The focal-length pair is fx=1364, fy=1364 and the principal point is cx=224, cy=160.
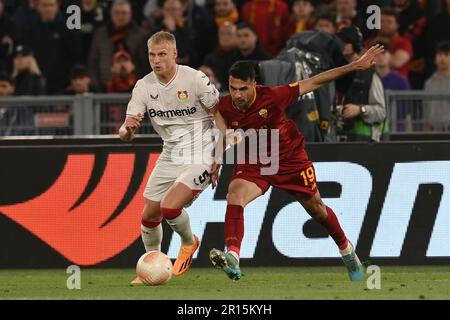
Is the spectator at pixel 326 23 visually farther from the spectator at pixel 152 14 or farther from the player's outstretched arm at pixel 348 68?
the player's outstretched arm at pixel 348 68

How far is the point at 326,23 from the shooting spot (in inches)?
683

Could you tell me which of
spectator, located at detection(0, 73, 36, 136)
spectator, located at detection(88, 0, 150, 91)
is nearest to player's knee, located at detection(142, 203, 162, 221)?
spectator, located at detection(0, 73, 36, 136)

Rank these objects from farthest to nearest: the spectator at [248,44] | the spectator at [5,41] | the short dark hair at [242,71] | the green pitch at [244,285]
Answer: the spectator at [5,41], the spectator at [248,44], the short dark hair at [242,71], the green pitch at [244,285]

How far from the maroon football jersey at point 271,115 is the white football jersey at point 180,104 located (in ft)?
0.83

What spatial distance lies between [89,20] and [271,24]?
2667 mm

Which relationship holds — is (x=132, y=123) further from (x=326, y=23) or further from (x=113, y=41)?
(x=113, y=41)

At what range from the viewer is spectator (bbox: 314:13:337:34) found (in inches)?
680

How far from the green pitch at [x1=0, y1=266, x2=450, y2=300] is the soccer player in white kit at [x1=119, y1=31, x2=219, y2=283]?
77 cm

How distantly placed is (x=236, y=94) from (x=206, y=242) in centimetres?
A: 288

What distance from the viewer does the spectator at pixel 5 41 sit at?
64.1ft

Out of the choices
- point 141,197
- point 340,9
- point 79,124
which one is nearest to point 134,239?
point 141,197
